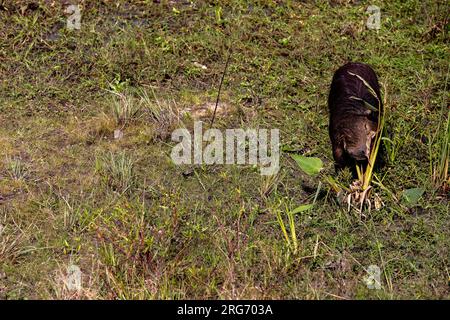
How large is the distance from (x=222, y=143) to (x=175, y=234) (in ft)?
3.36

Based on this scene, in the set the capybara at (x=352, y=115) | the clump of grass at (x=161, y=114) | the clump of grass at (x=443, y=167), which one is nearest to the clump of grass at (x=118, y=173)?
the clump of grass at (x=161, y=114)

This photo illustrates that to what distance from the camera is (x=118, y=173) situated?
464cm

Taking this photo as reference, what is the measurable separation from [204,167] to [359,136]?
968 mm

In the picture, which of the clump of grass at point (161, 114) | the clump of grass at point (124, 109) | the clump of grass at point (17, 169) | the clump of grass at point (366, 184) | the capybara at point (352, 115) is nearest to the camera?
the clump of grass at point (366, 184)

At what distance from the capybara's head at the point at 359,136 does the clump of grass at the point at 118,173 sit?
1305 millimetres

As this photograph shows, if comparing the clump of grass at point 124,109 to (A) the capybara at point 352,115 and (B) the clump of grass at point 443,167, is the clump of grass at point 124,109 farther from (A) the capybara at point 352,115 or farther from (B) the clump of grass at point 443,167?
(B) the clump of grass at point 443,167

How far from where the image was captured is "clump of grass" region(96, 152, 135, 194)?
4605 millimetres

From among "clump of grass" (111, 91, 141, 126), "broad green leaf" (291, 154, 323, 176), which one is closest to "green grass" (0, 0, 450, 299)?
"clump of grass" (111, 91, 141, 126)

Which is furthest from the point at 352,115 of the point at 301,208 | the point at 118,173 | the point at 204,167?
the point at 118,173

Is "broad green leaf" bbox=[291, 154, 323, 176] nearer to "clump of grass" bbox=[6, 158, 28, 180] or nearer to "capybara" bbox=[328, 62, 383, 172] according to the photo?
"capybara" bbox=[328, 62, 383, 172]

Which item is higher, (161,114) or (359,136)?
(359,136)

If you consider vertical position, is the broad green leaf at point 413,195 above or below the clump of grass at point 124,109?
below

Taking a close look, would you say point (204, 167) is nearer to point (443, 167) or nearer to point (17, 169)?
point (17, 169)

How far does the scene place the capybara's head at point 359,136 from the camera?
447cm
